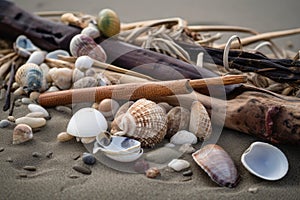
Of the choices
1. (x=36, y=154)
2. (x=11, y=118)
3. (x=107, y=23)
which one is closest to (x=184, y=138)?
(x=36, y=154)

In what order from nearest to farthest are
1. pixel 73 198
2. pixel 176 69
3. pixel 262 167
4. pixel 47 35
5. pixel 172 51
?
pixel 73 198, pixel 262 167, pixel 176 69, pixel 172 51, pixel 47 35

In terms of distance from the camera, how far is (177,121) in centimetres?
124

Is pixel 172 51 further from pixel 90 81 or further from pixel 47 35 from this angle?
pixel 47 35

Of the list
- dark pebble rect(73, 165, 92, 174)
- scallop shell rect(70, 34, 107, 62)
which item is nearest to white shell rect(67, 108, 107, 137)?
dark pebble rect(73, 165, 92, 174)

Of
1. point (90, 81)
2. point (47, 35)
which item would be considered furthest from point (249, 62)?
point (47, 35)

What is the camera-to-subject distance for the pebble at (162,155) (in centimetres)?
113

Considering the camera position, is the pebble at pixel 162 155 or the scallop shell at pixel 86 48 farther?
the scallop shell at pixel 86 48

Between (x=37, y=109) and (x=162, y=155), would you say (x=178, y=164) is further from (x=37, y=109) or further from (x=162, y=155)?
(x=37, y=109)

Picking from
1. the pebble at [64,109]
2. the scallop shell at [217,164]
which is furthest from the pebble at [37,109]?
the scallop shell at [217,164]

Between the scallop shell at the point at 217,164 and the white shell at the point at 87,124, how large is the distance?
270mm

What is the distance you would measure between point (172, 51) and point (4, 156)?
706mm

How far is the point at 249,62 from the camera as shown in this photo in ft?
4.35

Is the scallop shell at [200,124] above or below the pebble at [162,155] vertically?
above

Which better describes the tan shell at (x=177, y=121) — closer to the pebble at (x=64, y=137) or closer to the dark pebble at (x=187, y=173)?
the dark pebble at (x=187, y=173)
